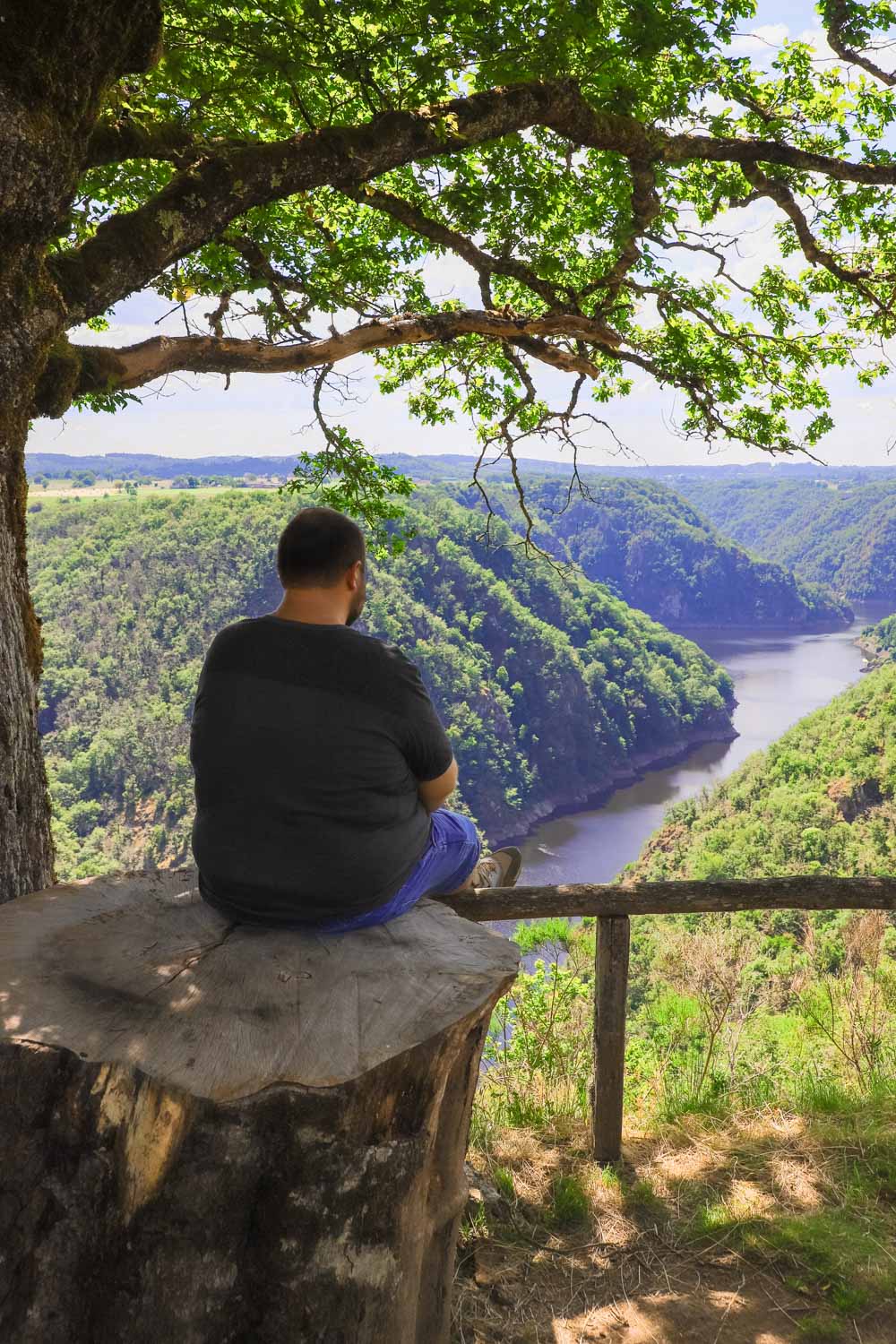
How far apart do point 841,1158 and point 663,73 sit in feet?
15.4

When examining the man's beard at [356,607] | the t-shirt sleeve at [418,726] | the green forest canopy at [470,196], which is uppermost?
the green forest canopy at [470,196]

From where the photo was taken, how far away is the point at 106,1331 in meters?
1.40

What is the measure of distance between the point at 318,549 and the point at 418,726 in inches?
16.0

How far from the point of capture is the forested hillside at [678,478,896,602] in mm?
120125

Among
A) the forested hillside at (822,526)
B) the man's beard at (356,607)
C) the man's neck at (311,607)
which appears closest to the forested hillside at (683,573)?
the forested hillside at (822,526)

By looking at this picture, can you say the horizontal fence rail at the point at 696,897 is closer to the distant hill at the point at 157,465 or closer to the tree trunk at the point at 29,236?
the tree trunk at the point at 29,236

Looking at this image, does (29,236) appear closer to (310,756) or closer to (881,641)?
(310,756)

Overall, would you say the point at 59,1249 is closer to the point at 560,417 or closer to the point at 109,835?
the point at 560,417

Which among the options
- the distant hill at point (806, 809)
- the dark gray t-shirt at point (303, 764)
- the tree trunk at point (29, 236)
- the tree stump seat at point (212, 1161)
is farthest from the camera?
the distant hill at point (806, 809)

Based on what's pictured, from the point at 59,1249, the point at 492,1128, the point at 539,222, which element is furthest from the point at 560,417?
the point at 59,1249

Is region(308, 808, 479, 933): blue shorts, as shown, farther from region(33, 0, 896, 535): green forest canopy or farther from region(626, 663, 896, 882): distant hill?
region(626, 663, 896, 882): distant hill

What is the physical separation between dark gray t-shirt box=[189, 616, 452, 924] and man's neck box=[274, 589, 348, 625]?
41 millimetres

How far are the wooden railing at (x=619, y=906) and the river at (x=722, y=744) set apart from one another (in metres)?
29.0

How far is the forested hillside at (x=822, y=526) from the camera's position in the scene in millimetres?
120125
